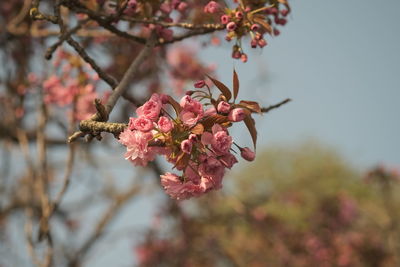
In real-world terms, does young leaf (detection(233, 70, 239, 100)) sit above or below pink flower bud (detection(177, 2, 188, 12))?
above

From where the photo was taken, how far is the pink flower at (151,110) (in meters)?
1.07


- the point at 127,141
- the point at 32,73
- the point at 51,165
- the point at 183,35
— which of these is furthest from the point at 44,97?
the point at 51,165

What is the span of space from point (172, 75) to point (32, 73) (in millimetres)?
1957

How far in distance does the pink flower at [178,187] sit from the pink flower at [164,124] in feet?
0.59

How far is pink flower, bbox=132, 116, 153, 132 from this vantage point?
1039mm

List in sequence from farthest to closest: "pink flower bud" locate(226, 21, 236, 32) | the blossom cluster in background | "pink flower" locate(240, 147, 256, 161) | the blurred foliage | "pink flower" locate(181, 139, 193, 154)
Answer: the blurred foliage → the blossom cluster in background → "pink flower bud" locate(226, 21, 236, 32) → "pink flower" locate(240, 147, 256, 161) → "pink flower" locate(181, 139, 193, 154)

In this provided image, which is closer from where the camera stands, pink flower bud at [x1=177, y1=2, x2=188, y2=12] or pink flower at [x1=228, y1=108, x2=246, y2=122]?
pink flower at [x1=228, y1=108, x2=246, y2=122]

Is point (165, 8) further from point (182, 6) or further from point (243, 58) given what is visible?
point (243, 58)

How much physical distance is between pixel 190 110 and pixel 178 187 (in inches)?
8.6

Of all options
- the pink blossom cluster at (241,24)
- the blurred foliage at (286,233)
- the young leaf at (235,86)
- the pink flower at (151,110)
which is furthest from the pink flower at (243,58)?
the blurred foliage at (286,233)

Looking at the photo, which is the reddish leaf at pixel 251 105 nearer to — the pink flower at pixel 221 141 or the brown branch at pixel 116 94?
the pink flower at pixel 221 141

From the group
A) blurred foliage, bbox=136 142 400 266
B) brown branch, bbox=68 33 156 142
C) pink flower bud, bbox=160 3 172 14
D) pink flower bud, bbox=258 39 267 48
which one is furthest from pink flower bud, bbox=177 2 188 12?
blurred foliage, bbox=136 142 400 266

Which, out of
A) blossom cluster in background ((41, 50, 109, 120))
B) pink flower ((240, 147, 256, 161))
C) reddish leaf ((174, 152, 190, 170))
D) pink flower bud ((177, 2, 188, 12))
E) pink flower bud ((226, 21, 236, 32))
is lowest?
blossom cluster in background ((41, 50, 109, 120))

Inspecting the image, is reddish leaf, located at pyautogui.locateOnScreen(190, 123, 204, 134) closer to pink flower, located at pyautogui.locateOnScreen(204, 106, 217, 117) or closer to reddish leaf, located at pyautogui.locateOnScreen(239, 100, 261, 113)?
pink flower, located at pyautogui.locateOnScreen(204, 106, 217, 117)
